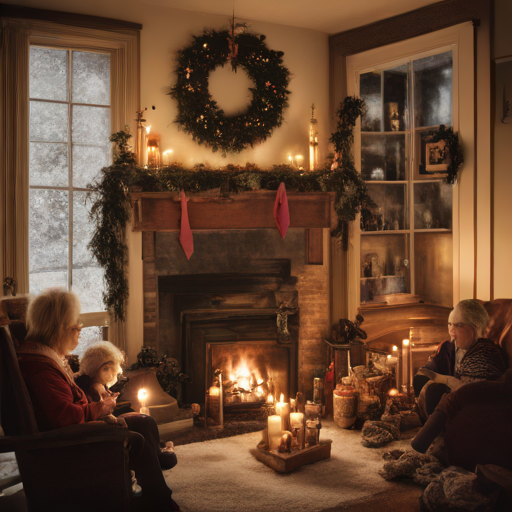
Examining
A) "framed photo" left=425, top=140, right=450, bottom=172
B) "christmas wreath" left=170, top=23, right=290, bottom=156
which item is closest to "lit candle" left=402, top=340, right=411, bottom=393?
"framed photo" left=425, top=140, right=450, bottom=172

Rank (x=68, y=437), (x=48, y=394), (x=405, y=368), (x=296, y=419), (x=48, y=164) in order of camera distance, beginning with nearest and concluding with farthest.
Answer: (x=68, y=437), (x=48, y=394), (x=296, y=419), (x=48, y=164), (x=405, y=368)

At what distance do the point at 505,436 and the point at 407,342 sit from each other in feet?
5.39

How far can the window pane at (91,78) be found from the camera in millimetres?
4305

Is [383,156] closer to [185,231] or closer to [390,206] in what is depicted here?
[390,206]

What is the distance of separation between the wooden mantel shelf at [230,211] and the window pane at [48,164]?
1.98ft

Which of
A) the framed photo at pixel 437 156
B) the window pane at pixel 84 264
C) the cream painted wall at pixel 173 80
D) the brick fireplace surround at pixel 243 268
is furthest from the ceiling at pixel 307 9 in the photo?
the window pane at pixel 84 264

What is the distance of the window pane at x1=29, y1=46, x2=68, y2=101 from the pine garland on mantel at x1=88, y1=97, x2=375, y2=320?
574 millimetres

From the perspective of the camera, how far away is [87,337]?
174 inches

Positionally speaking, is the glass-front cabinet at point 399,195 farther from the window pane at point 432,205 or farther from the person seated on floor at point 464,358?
the person seated on floor at point 464,358

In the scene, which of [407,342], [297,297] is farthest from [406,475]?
[297,297]

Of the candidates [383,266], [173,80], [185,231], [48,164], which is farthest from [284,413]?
[173,80]

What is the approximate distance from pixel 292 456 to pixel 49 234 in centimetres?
242

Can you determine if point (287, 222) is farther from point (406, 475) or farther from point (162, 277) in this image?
point (406, 475)

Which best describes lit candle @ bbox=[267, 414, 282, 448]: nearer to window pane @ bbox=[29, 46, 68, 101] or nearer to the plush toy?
the plush toy
